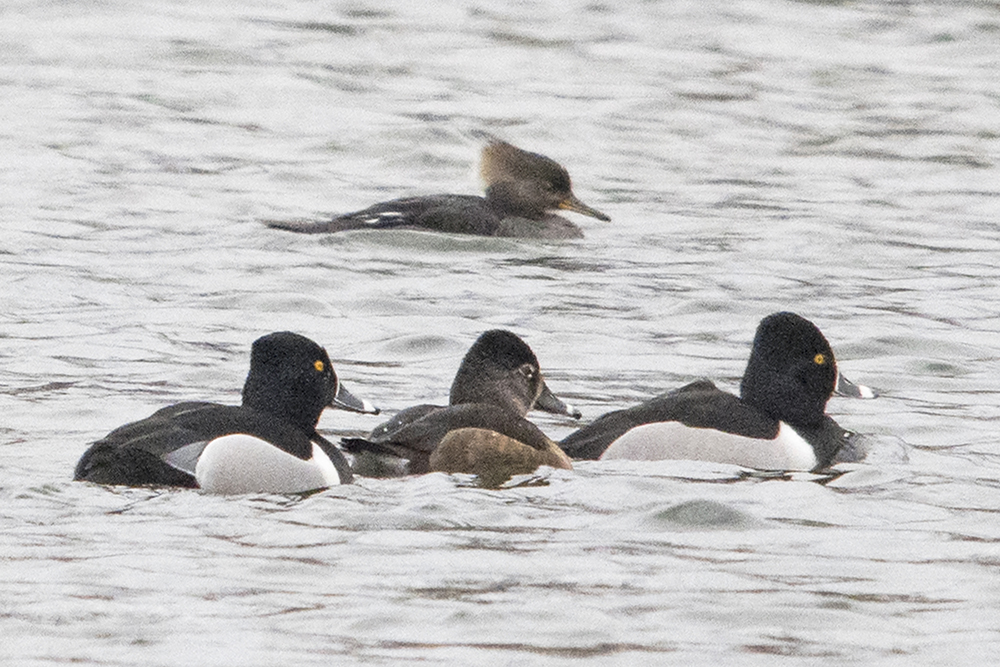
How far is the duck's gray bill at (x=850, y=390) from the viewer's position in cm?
979

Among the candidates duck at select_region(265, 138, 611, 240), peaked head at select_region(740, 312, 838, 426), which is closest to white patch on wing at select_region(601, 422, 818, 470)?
peaked head at select_region(740, 312, 838, 426)

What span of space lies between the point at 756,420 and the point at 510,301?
4386 millimetres

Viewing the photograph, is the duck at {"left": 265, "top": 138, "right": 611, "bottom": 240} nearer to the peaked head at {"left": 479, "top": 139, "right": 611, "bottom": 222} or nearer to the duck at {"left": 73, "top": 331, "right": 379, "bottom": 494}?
the peaked head at {"left": 479, "top": 139, "right": 611, "bottom": 222}

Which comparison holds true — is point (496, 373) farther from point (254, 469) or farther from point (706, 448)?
point (254, 469)

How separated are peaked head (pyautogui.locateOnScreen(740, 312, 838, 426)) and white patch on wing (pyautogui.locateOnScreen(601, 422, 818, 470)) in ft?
0.85

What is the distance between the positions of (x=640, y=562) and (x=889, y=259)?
810 cm

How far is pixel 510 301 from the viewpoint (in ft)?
44.0

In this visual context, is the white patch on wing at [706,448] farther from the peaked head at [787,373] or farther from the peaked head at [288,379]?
the peaked head at [288,379]

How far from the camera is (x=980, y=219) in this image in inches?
658

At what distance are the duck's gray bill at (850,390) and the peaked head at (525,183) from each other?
5.44 meters

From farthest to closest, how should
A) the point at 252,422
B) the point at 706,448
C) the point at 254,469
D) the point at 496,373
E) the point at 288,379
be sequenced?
the point at 496,373
the point at 706,448
the point at 288,379
the point at 252,422
the point at 254,469

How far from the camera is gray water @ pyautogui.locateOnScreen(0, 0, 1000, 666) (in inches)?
264

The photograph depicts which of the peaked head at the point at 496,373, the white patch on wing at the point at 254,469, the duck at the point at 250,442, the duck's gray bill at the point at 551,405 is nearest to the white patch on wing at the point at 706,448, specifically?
the peaked head at the point at 496,373

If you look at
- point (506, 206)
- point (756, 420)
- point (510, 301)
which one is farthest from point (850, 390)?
point (506, 206)
